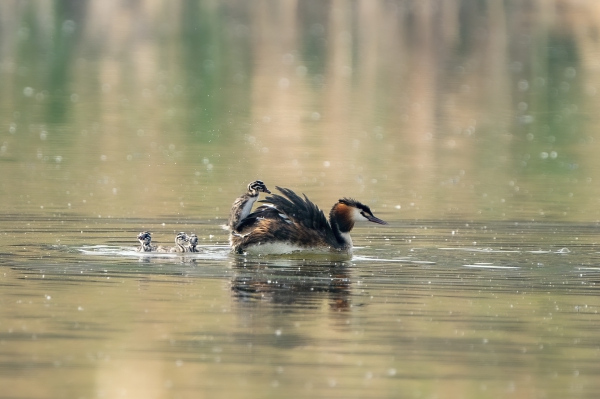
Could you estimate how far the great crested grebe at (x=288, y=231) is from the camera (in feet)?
47.4

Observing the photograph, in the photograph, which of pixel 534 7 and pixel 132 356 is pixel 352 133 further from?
pixel 534 7

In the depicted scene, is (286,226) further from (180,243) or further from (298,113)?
(298,113)

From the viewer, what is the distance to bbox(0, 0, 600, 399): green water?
900cm

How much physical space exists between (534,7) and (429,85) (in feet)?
149

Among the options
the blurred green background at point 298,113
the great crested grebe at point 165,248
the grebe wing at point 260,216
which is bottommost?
the great crested grebe at point 165,248

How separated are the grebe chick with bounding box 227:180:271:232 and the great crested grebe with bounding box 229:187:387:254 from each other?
0.10m

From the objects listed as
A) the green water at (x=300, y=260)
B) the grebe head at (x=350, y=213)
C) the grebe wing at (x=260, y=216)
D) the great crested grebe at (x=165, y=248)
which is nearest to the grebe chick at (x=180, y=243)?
the great crested grebe at (x=165, y=248)

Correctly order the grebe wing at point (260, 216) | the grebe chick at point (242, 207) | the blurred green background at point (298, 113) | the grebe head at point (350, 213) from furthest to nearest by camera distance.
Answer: the blurred green background at point (298, 113), the grebe head at point (350, 213), the grebe chick at point (242, 207), the grebe wing at point (260, 216)

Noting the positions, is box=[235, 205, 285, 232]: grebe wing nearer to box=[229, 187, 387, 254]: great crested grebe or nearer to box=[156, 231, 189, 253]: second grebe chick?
box=[229, 187, 387, 254]: great crested grebe

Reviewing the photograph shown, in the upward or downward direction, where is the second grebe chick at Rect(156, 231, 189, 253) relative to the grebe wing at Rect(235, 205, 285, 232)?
downward

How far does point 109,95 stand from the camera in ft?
127

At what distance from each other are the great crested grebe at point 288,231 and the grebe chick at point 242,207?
0.34ft

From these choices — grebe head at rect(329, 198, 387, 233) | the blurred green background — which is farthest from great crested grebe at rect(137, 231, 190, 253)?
the blurred green background

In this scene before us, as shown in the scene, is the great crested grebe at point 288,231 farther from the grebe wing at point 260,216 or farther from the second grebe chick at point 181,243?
the second grebe chick at point 181,243
